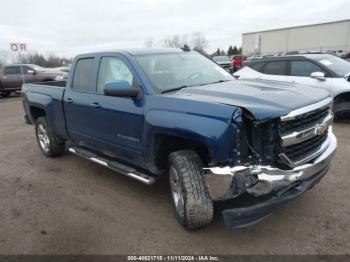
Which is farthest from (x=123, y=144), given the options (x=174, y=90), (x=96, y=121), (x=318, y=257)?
(x=318, y=257)

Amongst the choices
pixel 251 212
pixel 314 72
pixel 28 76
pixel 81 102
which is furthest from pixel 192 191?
pixel 28 76

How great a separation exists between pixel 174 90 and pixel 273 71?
5.37 metres

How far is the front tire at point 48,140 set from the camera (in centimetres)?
587

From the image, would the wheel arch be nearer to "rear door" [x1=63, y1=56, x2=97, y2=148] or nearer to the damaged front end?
the damaged front end

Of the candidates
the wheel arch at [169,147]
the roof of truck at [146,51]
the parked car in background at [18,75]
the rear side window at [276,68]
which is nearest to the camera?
the wheel arch at [169,147]

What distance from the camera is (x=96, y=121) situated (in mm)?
4332

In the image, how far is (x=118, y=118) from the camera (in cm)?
389

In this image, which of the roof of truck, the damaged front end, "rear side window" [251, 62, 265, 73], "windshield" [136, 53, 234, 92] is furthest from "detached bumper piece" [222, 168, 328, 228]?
"rear side window" [251, 62, 265, 73]

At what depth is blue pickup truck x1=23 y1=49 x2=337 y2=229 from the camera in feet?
9.04

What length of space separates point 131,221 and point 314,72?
5.67 metres

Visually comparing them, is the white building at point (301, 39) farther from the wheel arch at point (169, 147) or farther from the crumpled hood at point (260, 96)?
the wheel arch at point (169, 147)

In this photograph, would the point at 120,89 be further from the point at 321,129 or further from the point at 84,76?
the point at 321,129

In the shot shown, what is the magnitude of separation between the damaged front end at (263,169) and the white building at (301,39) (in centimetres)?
4924

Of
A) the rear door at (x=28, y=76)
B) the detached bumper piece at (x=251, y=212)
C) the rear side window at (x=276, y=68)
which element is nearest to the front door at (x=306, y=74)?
the rear side window at (x=276, y=68)
